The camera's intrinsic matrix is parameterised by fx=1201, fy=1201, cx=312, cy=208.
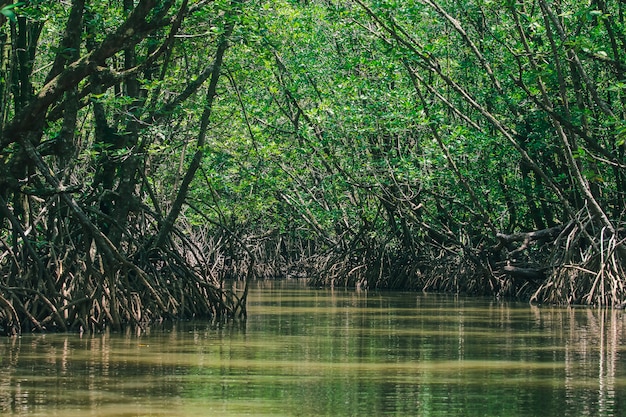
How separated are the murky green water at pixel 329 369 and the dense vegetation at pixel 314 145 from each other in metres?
1.18

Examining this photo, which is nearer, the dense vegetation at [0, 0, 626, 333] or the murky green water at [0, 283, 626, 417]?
the murky green water at [0, 283, 626, 417]

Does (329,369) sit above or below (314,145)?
below

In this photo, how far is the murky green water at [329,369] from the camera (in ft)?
24.0

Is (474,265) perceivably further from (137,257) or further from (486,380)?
(486,380)

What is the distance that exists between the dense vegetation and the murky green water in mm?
1185

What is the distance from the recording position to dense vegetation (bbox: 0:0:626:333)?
12.6 m

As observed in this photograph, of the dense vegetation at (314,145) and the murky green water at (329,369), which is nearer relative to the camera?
the murky green water at (329,369)

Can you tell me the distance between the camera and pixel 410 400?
24.9 feet

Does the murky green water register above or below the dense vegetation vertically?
below

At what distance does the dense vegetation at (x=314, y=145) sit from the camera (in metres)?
12.6

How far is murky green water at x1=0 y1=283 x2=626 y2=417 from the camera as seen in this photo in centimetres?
730

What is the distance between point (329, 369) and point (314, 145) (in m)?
14.4

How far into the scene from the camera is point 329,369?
9375mm

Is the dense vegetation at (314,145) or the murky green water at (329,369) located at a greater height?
the dense vegetation at (314,145)
